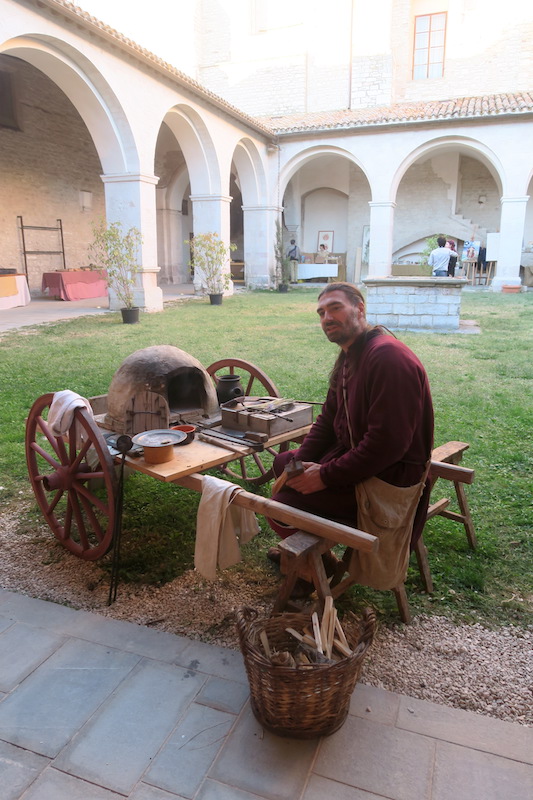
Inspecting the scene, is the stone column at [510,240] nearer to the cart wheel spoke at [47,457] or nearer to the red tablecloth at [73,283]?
the red tablecloth at [73,283]

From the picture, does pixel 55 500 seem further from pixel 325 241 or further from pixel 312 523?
pixel 325 241

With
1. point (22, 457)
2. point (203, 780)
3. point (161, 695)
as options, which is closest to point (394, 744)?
point (203, 780)

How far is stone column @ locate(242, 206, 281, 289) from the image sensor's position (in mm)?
19906

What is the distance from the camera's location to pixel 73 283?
15781mm

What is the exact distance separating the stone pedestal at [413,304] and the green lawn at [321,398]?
24.4 inches

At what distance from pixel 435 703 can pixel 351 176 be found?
24.4m

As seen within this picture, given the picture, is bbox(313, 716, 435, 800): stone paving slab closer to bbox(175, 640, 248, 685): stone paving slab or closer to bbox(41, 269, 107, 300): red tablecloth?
bbox(175, 640, 248, 685): stone paving slab

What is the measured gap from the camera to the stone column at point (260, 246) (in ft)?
65.3

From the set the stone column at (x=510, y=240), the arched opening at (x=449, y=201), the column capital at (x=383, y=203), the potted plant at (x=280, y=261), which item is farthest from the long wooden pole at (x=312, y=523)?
the arched opening at (x=449, y=201)

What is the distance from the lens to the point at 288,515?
220cm

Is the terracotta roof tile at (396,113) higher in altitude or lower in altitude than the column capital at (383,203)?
higher

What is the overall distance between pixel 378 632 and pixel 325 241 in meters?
24.0

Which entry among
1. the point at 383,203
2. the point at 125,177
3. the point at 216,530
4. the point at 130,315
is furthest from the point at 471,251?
the point at 216,530

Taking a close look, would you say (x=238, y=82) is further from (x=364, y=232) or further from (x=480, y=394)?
(x=480, y=394)
